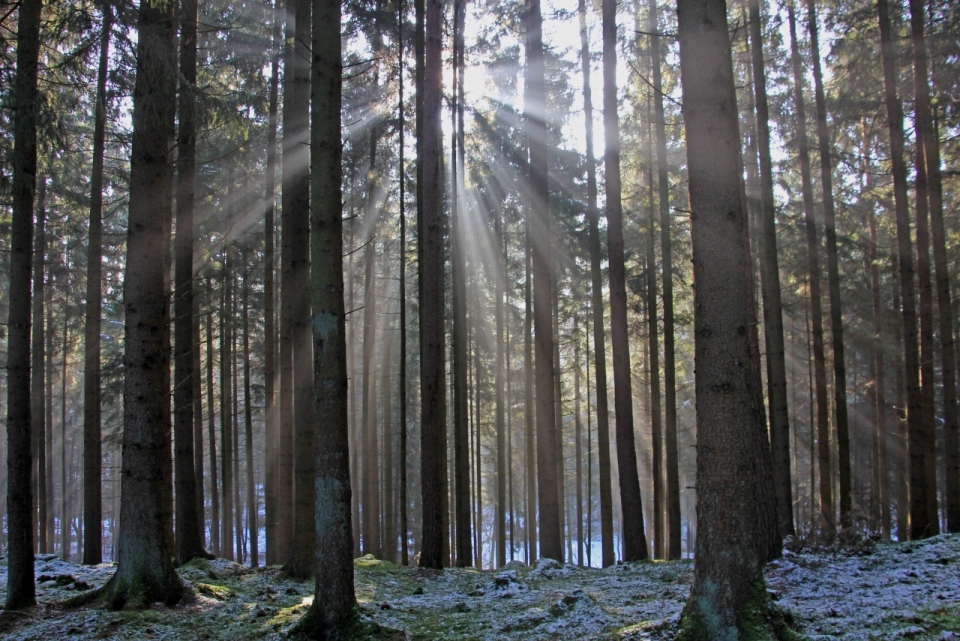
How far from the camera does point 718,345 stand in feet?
15.4

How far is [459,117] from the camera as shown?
15336 millimetres

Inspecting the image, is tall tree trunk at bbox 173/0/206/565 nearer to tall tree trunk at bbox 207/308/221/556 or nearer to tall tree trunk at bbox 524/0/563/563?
tall tree trunk at bbox 207/308/221/556

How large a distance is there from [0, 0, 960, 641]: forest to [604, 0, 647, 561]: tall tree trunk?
0.06 m

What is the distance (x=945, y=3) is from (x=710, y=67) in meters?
10.7

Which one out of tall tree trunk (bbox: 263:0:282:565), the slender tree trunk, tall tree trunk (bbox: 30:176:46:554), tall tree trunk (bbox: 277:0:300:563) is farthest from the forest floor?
tall tree trunk (bbox: 30:176:46:554)

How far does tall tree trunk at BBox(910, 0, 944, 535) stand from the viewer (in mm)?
11188

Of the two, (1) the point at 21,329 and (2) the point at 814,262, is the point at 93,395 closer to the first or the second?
(1) the point at 21,329

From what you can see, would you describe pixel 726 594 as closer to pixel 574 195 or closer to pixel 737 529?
pixel 737 529

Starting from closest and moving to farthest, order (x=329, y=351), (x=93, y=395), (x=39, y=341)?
1. (x=329, y=351)
2. (x=93, y=395)
3. (x=39, y=341)

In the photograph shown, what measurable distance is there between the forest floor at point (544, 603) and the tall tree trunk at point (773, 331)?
1.70 metres

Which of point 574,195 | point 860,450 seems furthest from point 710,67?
point 860,450

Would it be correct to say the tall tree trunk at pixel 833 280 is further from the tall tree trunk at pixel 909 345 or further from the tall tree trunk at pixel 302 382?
the tall tree trunk at pixel 302 382

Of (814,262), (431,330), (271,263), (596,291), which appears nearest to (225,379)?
(271,263)

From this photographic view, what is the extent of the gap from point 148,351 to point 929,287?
13124mm
